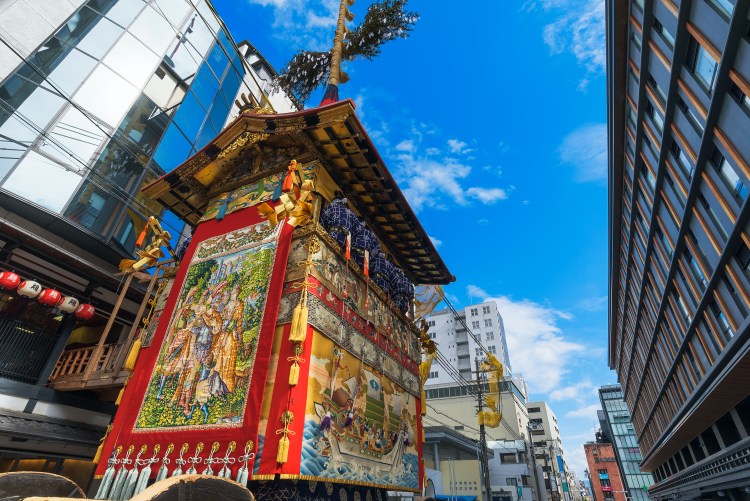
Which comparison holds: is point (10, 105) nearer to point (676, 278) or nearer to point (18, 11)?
point (18, 11)

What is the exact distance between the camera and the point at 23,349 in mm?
10320

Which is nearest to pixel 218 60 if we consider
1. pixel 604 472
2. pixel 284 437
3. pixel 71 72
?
pixel 71 72

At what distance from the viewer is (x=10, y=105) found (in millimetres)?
10578

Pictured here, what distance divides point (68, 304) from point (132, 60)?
9338 millimetres

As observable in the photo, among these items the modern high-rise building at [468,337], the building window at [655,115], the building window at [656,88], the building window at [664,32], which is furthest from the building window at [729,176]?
the modern high-rise building at [468,337]

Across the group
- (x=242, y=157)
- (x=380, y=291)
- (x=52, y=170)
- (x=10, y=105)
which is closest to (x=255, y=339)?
(x=380, y=291)

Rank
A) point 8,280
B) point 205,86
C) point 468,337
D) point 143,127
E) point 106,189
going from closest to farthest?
point 8,280 < point 106,189 < point 143,127 < point 205,86 < point 468,337

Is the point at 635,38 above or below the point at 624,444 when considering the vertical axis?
above

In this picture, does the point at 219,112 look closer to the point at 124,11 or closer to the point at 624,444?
the point at 124,11

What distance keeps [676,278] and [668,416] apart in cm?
1091

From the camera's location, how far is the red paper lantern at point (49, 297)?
32.6ft

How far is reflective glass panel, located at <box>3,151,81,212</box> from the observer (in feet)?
32.9

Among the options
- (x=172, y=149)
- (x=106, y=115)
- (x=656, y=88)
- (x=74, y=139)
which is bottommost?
(x=74, y=139)

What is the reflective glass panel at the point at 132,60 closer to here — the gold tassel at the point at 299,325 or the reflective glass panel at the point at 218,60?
the reflective glass panel at the point at 218,60
